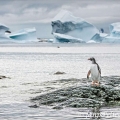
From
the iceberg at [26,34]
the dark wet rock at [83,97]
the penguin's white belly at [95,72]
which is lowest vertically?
the dark wet rock at [83,97]

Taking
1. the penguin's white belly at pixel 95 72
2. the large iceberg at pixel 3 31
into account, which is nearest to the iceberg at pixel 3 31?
the large iceberg at pixel 3 31

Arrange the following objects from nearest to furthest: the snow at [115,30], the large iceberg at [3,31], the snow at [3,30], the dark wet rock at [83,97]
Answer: the dark wet rock at [83,97] → the snow at [3,30] → the large iceberg at [3,31] → the snow at [115,30]

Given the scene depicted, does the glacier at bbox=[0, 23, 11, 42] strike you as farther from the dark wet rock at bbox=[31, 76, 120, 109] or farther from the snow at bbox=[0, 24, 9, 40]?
the dark wet rock at bbox=[31, 76, 120, 109]

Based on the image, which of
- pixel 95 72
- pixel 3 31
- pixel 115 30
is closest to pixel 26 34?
pixel 3 31

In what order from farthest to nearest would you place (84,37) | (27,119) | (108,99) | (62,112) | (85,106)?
(84,37) → (108,99) → (85,106) → (62,112) → (27,119)

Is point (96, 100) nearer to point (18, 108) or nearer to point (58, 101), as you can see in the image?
point (58, 101)

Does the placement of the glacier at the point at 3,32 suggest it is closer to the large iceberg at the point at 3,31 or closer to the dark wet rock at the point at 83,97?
the large iceberg at the point at 3,31

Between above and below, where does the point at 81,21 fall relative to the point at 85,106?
above

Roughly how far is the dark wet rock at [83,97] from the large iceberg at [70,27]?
7748 centimetres

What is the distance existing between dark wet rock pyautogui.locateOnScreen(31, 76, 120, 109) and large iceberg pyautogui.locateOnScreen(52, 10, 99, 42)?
254 feet

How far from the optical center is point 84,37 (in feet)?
342

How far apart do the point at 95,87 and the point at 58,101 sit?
60.1 inches

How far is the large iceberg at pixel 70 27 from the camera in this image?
9244 centimetres

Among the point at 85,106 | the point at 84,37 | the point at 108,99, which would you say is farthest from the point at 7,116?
the point at 84,37
